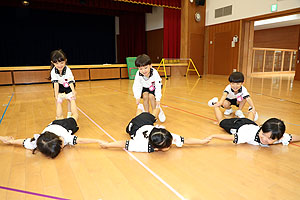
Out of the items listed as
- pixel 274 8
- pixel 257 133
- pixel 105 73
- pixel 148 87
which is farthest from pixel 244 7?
pixel 257 133

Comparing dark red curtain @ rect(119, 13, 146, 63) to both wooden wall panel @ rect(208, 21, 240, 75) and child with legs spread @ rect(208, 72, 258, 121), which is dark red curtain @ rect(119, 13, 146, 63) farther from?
child with legs spread @ rect(208, 72, 258, 121)

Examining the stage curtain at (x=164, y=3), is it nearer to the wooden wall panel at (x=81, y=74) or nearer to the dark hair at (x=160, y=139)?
the wooden wall panel at (x=81, y=74)

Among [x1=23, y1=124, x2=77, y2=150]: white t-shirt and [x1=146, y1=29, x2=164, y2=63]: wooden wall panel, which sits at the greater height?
[x1=146, y1=29, x2=164, y2=63]: wooden wall panel

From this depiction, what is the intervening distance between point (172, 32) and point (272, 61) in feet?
14.5

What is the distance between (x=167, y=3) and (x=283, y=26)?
7067 millimetres

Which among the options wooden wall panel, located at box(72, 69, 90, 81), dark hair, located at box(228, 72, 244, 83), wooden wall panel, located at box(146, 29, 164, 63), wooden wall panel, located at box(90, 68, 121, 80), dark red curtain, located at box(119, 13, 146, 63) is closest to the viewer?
dark hair, located at box(228, 72, 244, 83)

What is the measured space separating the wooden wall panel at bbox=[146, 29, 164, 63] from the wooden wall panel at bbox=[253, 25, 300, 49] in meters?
6.29

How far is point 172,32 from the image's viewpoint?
8.85 meters

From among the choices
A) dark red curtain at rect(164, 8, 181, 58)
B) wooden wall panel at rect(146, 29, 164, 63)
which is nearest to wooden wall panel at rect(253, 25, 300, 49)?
dark red curtain at rect(164, 8, 181, 58)

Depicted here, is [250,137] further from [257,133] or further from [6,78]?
[6,78]

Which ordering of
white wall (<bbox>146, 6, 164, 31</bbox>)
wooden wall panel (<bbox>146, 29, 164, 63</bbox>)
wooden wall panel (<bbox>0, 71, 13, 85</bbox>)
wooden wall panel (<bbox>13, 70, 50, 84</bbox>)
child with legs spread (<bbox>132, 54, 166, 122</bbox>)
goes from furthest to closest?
wooden wall panel (<bbox>146, 29, 164, 63</bbox>), white wall (<bbox>146, 6, 164, 31</bbox>), wooden wall panel (<bbox>13, 70, 50, 84</bbox>), wooden wall panel (<bbox>0, 71, 13, 85</bbox>), child with legs spread (<bbox>132, 54, 166, 122</bbox>)

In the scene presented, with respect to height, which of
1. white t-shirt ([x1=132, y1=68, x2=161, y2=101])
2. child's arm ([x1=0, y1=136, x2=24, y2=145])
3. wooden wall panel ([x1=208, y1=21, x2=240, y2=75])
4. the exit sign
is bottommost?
child's arm ([x1=0, y1=136, x2=24, y2=145])

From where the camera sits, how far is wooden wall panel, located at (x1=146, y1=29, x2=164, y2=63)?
32.5ft

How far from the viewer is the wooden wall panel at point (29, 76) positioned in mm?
5803
